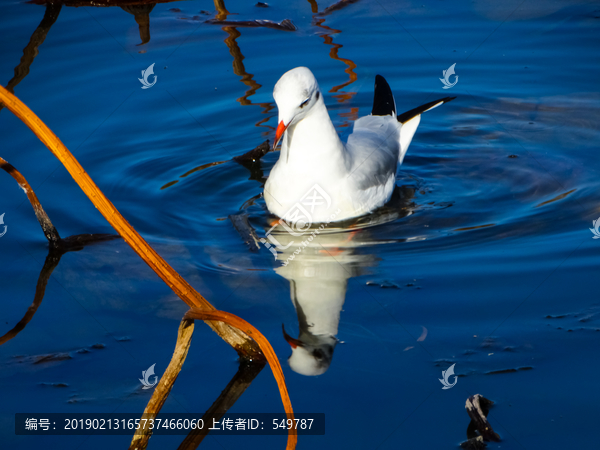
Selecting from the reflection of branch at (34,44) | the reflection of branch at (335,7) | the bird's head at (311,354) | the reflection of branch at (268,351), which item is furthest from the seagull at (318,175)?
the reflection of branch at (335,7)

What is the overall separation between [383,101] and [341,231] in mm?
1602

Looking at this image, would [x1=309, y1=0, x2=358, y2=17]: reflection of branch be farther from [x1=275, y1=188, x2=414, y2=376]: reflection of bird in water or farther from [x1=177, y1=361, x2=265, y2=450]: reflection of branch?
[x1=177, y1=361, x2=265, y2=450]: reflection of branch

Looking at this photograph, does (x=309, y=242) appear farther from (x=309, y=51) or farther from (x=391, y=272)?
(x=309, y=51)

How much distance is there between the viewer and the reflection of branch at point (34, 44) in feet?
21.9

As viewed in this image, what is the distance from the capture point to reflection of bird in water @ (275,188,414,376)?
317cm

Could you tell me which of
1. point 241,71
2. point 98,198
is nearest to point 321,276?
point 98,198

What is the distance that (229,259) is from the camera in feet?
13.3

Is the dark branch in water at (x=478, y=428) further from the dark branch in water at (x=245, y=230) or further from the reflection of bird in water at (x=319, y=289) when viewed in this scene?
the dark branch in water at (x=245, y=230)

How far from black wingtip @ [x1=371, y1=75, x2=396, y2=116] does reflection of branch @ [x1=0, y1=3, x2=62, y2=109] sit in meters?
3.42

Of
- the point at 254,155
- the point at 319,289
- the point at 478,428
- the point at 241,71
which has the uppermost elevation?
the point at 241,71

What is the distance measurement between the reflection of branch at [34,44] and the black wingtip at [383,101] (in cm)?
342

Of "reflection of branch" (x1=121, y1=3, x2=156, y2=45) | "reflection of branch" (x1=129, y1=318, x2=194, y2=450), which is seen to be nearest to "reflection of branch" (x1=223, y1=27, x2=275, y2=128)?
"reflection of branch" (x1=121, y1=3, x2=156, y2=45)

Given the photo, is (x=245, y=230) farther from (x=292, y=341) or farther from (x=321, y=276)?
(x=292, y=341)

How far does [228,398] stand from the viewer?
285cm
